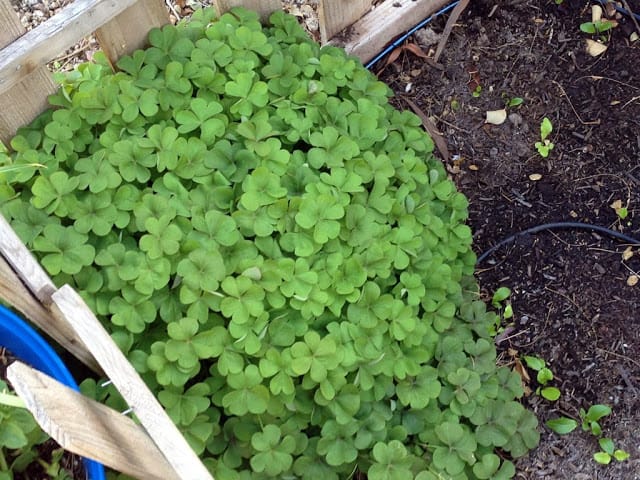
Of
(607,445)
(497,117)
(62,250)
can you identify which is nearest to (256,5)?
(62,250)

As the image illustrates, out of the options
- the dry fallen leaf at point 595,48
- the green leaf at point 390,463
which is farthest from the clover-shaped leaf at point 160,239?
the dry fallen leaf at point 595,48

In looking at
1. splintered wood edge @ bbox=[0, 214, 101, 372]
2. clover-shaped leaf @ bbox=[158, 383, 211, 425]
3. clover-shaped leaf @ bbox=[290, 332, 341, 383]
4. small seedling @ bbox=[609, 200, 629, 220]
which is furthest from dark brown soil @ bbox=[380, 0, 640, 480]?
splintered wood edge @ bbox=[0, 214, 101, 372]

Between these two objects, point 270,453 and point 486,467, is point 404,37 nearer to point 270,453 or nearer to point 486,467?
point 486,467

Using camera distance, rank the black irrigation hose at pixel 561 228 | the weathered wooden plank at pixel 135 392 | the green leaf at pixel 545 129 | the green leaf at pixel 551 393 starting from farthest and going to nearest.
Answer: the green leaf at pixel 545 129 < the black irrigation hose at pixel 561 228 < the green leaf at pixel 551 393 < the weathered wooden plank at pixel 135 392

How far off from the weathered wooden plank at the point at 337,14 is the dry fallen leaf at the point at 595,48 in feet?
3.76

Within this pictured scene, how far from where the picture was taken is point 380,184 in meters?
2.24

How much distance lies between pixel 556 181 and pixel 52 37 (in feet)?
7.31

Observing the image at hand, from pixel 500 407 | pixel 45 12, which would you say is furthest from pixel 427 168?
pixel 45 12

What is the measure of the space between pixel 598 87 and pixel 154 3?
2.17 m

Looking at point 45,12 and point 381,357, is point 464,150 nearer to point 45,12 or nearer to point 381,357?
point 381,357

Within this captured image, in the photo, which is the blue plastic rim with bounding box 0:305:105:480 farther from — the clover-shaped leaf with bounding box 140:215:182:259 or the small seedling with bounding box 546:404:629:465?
the small seedling with bounding box 546:404:629:465

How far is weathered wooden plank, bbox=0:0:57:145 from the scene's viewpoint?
197 centimetres

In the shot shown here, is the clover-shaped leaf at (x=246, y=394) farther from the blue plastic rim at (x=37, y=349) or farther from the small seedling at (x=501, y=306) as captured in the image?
the small seedling at (x=501, y=306)

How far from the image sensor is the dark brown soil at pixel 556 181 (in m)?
2.60
